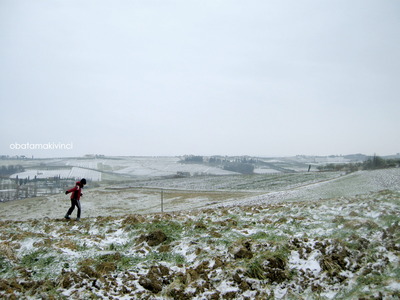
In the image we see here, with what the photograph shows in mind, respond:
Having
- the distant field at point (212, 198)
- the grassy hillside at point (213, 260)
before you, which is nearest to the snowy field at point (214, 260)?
the grassy hillside at point (213, 260)

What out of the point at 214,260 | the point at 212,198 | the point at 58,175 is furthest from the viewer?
the point at 58,175

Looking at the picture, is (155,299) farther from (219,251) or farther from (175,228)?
(175,228)

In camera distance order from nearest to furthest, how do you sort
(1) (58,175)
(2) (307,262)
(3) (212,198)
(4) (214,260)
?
(2) (307,262)
(4) (214,260)
(3) (212,198)
(1) (58,175)

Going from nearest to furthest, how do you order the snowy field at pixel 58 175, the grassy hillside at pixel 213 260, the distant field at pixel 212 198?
the grassy hillside at pixel 213 260
the distant field at pixel 212 198
the snowy field at pixel 58 175

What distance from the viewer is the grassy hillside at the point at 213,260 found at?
6684 mm

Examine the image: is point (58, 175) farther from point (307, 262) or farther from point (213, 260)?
point (307, 262)

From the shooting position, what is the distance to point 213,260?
8016mm

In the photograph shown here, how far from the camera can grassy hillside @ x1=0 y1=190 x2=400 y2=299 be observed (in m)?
6.68

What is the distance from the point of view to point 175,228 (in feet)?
37.1

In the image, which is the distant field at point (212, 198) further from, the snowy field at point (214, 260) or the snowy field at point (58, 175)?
the snowy field at point (58, 175)

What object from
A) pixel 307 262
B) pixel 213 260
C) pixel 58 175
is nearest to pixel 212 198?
pixel 213 260

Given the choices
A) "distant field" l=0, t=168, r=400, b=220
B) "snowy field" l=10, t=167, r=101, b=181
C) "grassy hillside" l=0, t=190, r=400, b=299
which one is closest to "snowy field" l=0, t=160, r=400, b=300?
"grassy hillside" l=0, t=190, r=400, b=299

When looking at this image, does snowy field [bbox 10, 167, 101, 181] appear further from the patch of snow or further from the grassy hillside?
the patch of snow

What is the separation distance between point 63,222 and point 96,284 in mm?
7988
